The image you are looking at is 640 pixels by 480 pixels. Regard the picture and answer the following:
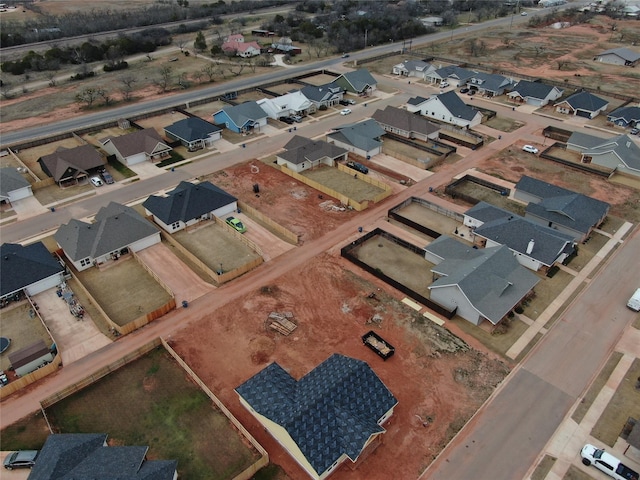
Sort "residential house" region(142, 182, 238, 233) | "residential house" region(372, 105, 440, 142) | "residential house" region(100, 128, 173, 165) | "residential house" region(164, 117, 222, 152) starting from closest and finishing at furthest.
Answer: "residential house" region(142, 182, 238, 233)
"residential house" region(100, 128, 173, 165)
"residential house" region(164, 117, 222, 152)
"residential house" region(372, 105, 440, 142)

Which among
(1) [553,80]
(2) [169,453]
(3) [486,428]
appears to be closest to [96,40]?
(1) [553,80]

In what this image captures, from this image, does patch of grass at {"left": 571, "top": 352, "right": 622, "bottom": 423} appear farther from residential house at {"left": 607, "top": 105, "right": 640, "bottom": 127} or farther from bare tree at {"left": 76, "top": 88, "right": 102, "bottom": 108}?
bare tree at {"left": 76, "top": 88, "right": 102, "bottom": 108}

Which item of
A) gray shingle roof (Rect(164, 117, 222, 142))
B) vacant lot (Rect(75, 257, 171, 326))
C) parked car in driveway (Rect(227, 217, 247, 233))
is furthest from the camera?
gray shingle roof (Rect(164, 117, 222, 142))

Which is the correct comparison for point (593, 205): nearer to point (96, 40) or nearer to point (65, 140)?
point (65, 140)

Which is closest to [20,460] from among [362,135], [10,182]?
[10,182]

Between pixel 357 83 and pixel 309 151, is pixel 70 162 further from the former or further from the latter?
pixel 357 83

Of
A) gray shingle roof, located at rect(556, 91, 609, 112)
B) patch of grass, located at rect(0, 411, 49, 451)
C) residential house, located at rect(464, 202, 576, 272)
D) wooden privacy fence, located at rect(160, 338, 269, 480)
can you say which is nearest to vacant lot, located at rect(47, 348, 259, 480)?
wooden privacy fence, located at rect(160, 338, 269, 480)

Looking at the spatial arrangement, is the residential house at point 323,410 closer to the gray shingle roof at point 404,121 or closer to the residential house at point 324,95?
the gray shingle roof at point 404,121
